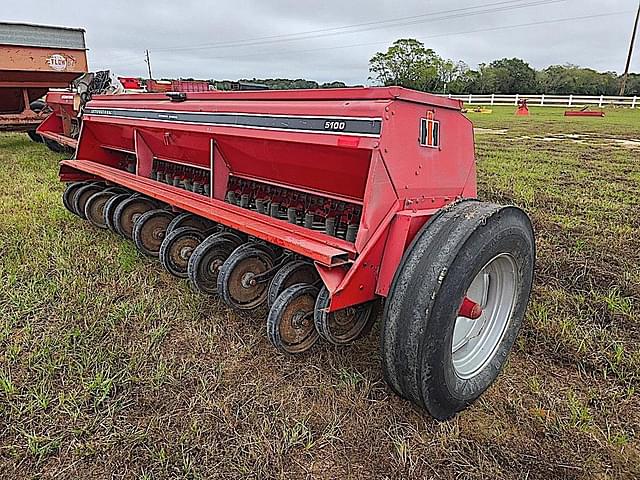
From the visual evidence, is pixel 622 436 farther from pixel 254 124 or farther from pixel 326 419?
pixel 254 124

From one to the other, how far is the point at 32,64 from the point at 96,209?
5.49m

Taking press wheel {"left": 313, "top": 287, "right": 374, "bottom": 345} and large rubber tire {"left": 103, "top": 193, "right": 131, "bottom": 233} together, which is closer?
press wheel {"left": 313, "top": 287, "right": 374, "bottom": 345}

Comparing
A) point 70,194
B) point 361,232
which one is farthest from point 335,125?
point 70,194

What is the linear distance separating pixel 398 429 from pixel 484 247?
786mm

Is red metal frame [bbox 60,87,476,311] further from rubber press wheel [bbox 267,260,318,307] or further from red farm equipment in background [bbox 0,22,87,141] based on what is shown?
red farm equipment in background [bbox 0,22,87,141]

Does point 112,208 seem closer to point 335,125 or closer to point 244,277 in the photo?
point 244,277

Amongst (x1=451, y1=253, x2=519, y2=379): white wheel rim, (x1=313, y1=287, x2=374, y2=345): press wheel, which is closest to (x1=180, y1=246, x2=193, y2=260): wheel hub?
(x1=313, y1=287, x2=374, y2=345): press wheel

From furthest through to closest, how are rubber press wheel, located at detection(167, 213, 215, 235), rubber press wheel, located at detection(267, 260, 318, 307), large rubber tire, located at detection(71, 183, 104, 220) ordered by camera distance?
large rubber tire, located at detection(71, 183, 104, 220), rubber press wheel, located at detection(167, 213, 215, 235), rubber press wheel, located at detection(267, 260, 318, 307)

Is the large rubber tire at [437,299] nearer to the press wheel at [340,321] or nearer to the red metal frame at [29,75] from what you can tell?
the press wheel at [340,321]

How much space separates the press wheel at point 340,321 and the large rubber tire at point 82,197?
9.46 ft

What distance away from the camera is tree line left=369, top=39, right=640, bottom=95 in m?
43.2

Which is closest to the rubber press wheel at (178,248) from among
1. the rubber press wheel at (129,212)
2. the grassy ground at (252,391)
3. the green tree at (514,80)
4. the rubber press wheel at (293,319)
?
the grassy ground at (252,391)

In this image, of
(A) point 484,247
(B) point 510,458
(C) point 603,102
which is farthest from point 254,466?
(C) point 603,102

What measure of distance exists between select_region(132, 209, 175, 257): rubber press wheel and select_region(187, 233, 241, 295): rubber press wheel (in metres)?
0.74
